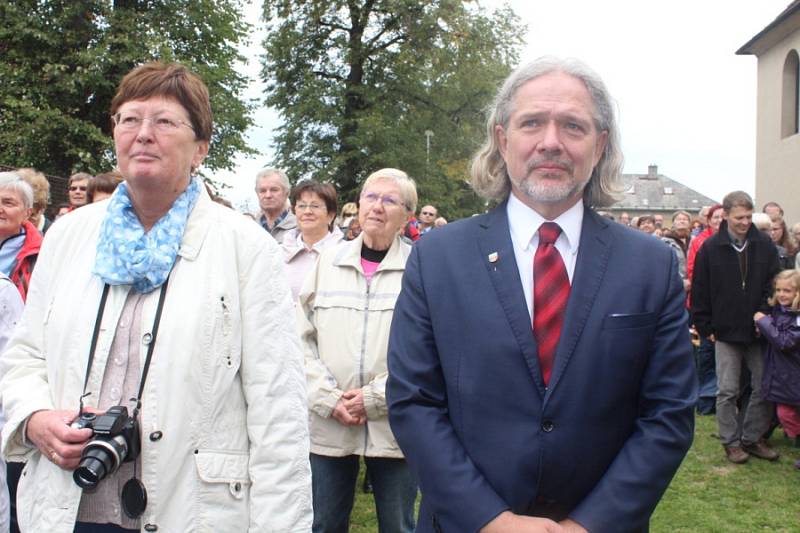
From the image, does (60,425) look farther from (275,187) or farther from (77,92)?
(77,92)

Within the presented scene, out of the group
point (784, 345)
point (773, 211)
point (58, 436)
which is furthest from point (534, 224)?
point (773, 211)

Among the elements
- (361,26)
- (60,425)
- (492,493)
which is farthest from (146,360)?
(361,26)

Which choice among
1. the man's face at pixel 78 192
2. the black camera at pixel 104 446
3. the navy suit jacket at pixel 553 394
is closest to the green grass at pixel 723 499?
the navy suit jacket at pixel 553 394

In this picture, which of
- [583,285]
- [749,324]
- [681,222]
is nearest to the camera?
[583,285]

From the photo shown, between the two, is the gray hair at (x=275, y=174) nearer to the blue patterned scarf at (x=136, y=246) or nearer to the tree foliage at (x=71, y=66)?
the blue patterned scarf at (x=136, y=246)

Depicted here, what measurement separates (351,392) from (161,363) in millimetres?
1558

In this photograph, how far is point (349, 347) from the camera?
12.2 feet

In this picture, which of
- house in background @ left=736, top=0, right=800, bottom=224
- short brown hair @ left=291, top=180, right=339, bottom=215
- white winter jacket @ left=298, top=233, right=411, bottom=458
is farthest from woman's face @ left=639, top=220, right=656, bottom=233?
white winter jacket @ left=298, top=233, right=411, bottom=458

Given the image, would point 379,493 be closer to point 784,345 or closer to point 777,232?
point 784,345

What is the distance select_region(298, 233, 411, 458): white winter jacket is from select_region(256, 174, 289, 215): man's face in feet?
8.60

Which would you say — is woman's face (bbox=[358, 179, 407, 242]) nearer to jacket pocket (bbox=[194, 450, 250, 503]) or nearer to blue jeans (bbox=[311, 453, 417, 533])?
blue jeans (bbox=[311, 453, 417, 533])

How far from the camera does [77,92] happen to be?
21.0 m

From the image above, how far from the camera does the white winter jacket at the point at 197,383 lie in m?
2.20

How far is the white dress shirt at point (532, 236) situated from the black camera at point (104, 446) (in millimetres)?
1247
